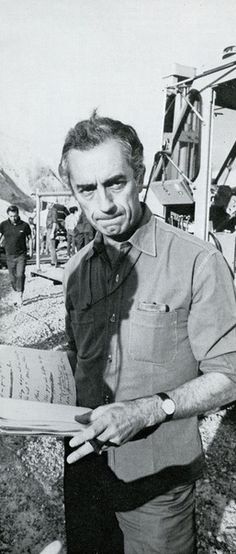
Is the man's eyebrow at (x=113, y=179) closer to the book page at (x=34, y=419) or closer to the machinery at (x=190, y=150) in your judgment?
the book page at (x=34, y=419)

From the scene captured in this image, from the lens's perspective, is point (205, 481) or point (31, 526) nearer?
point (31, 526)

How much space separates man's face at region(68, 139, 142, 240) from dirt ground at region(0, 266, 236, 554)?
120 centimetres

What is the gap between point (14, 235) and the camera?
492 centimetres

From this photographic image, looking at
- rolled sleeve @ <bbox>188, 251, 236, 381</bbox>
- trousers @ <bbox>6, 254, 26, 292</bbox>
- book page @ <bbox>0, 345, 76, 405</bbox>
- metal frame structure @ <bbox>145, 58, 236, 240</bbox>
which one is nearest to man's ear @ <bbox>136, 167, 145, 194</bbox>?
rolled sleeve @ <bbox>188, 251, 236, 381</bbox>

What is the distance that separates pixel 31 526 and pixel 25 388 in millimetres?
1151

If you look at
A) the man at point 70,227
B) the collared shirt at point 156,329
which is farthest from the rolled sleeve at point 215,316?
the man at point 70,227

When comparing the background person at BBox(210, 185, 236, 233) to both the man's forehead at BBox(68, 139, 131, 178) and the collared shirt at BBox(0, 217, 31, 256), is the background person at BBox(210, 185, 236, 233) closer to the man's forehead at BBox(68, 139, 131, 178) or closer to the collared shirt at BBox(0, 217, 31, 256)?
the man's forehead at BBox(68, 139, 131, 178)

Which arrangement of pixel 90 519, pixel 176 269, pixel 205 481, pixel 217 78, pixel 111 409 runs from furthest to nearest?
1. pixel 217 78
2. pixel 205 481
3. pixel 90 519
4. pixel 176 269
5. pixel 111 409

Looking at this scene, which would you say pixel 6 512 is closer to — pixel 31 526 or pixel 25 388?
pixel 31 526

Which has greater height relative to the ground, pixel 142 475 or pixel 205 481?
pixel 142 475

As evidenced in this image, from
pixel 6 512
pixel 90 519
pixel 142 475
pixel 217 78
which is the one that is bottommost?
pixel 6 512

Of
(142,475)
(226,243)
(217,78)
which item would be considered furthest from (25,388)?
(217,78)

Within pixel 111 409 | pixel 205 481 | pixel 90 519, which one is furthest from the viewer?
pixel 205 481

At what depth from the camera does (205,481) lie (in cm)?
188
